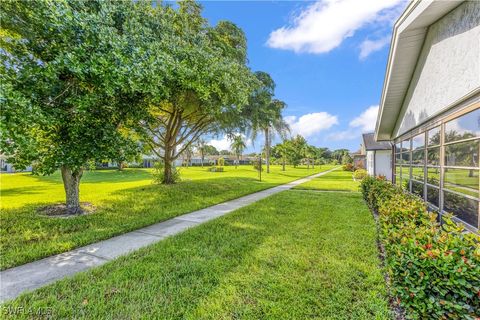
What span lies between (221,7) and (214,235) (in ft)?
33.5

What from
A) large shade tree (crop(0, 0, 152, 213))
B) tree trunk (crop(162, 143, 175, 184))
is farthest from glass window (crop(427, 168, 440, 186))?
tree trunk (crop(162, 143, 175, 184))

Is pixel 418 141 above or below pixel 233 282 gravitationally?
above

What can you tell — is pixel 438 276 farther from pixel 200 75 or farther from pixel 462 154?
pixel 200 75

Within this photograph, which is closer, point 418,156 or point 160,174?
point 418,156

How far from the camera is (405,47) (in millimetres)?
5254

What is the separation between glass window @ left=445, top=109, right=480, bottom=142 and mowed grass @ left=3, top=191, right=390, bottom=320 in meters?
2.53

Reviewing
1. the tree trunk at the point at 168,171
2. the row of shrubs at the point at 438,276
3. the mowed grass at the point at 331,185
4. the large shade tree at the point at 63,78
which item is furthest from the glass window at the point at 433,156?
the tree trunk at the point at 168,171

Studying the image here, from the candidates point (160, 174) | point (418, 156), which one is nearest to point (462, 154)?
point (418, 156)

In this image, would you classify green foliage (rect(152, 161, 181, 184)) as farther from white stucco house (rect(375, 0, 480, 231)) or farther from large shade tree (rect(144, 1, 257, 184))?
white stucco house (rect(375, 0, 480, 231))

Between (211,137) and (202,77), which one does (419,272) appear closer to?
(202,77)

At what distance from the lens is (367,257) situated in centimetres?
400

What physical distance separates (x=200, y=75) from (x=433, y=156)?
21.6ft

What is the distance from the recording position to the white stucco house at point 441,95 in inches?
132

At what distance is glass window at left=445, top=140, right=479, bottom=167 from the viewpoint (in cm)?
333
